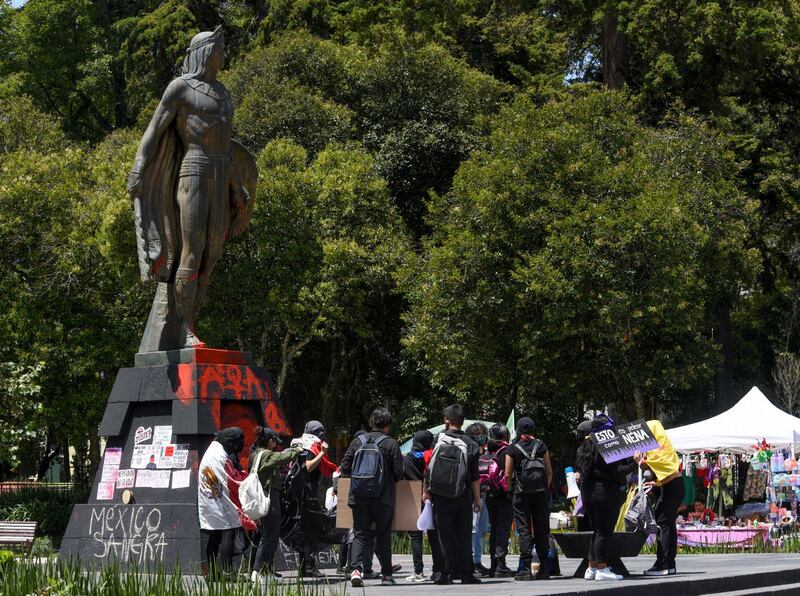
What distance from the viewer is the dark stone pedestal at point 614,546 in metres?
12.6

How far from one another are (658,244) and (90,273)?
1370 cm

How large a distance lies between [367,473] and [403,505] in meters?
0.83

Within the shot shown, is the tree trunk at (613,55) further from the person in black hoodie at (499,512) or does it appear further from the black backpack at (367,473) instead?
the black backpack at (367,473)

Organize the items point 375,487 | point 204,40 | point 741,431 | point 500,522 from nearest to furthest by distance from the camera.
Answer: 1. point 375,487
2. point 500,522
3. point 204,40
4. point 741,431

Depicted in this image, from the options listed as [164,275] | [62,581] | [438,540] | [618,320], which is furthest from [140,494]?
[618,320]

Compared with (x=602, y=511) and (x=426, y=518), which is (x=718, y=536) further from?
(x=426, y=518)

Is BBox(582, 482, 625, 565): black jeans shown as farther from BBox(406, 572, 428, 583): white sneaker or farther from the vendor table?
the vendor table

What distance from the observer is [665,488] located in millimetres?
13102

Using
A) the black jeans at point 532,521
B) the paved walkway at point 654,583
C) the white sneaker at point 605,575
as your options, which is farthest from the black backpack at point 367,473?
the white sneaker at point 605,575

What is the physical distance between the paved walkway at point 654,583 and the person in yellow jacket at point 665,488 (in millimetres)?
241

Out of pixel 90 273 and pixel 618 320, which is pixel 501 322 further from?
pixel 90 273

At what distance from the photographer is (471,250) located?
2945cm

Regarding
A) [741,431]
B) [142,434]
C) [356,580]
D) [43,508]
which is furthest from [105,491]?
[741,431]

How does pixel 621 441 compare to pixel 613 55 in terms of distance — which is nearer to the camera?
pixel 621 441
